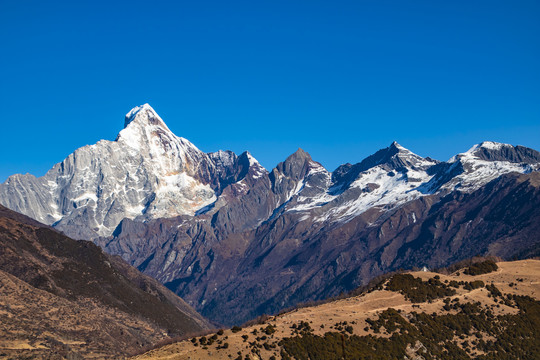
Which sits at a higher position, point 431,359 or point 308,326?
point 308,326

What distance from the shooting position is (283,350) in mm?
182000

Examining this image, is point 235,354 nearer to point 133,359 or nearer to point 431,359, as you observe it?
point 133,359

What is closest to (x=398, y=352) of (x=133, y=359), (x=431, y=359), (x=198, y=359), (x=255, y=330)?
(x=431, y=359)

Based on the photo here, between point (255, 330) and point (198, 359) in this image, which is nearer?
point (198, 359)

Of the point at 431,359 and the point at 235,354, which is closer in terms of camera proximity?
the point at 235,354

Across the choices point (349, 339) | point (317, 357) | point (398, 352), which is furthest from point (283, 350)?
point (398, 352)

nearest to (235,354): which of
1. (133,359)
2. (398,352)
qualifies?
(133,359)

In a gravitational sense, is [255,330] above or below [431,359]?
above

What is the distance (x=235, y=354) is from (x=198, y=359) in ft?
31.9

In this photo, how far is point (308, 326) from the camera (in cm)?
19812

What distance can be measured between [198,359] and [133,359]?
28801mm

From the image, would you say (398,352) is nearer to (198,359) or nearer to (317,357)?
(317,357)

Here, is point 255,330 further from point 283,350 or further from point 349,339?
point 349,339

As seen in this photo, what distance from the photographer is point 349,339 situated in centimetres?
19388
